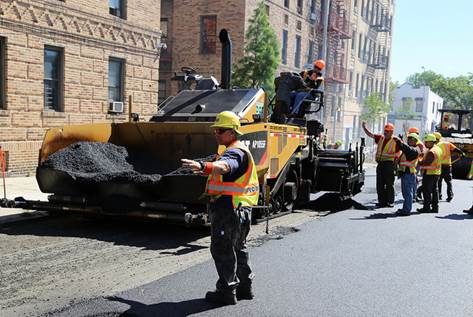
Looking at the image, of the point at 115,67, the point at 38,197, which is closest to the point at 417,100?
the point at 115,67

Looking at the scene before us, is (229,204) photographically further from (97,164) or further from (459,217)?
(459,217)

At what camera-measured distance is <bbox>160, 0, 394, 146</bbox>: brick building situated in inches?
976

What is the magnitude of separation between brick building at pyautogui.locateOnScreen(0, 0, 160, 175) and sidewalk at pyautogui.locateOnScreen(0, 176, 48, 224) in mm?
821

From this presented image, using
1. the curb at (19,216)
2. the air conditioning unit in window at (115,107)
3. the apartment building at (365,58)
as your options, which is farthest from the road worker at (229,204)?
the apartment building at (365,58)

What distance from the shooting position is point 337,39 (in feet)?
117

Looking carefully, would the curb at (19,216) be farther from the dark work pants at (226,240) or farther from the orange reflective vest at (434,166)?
the orange reflective vest at (434,166)

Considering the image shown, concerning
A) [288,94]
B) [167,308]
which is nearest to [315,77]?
[288,94]

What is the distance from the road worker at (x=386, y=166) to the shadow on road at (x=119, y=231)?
5.08 meters

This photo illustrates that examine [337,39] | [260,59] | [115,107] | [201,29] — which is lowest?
[115,107]

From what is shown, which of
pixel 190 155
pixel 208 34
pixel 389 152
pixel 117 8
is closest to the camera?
pixel 190 155

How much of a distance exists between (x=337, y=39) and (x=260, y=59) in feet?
50.2

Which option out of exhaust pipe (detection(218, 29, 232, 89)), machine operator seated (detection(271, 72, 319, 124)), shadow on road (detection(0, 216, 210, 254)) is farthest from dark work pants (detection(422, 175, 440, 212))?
shadow on road (detection(0, 216, 210, 254))

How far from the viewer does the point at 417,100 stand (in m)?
73.5

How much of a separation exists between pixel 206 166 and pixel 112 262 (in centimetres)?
234
